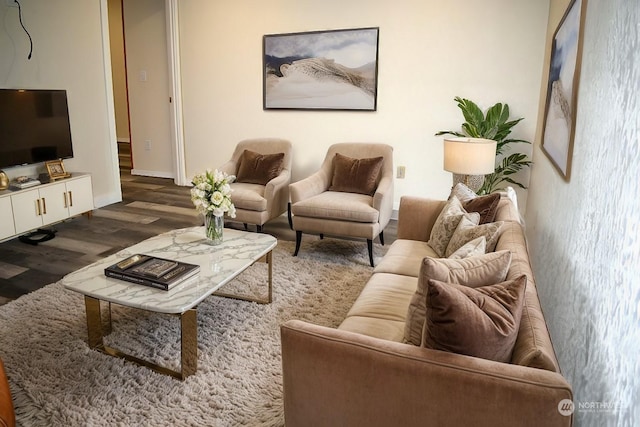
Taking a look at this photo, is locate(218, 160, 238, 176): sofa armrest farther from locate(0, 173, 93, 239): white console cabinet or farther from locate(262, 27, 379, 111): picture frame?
locate(0, 173, 93, 239): white console cabinet

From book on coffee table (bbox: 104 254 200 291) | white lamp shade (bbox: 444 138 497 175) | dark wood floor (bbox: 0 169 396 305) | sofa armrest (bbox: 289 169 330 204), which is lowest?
dark wood floor (bbox: 0 169 396 305)

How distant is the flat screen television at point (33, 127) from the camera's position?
12.1ft

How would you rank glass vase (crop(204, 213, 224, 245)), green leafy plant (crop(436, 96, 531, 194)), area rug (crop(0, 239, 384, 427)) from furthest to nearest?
green leafy plant (crop(436, 96, 531, 194)) < glass vase (crop(204, 213, 224, 245)) < area rug (crop(0, 239, 384, 427))

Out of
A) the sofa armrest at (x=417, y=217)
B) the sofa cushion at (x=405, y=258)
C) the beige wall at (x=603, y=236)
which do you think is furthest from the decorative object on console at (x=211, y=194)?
the beige wall at (x=603, y=236)

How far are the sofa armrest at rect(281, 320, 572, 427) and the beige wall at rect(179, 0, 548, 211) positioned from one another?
11.6 ft

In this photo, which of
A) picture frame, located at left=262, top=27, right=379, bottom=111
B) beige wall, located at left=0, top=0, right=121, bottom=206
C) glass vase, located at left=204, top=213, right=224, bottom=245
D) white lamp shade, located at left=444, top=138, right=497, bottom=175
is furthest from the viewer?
picture frame, located at left=262, top=27, right=379, bottom=111

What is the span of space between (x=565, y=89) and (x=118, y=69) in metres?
8.82

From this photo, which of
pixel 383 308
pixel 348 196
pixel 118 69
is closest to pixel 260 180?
pixel 348 196

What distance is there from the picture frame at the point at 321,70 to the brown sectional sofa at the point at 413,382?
11.5 feet

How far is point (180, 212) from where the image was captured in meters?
4.82

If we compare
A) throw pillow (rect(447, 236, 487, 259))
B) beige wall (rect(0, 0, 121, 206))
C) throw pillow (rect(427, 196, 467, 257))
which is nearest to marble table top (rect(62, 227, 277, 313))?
throw pillow (rect(427, 196, 467, 257))

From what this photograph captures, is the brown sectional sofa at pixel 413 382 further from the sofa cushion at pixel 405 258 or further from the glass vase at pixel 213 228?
the glass vase at pixel 213 228

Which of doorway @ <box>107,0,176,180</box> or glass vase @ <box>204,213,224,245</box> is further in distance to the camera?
doorway @ <box>107,0,176,180</box>

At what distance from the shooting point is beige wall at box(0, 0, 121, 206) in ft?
12.8
